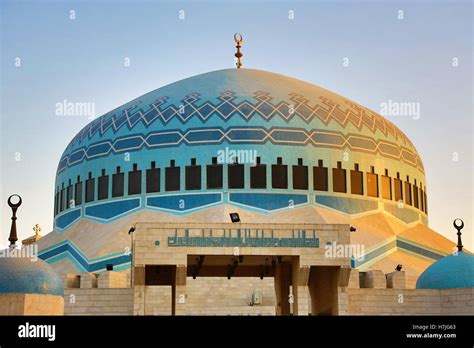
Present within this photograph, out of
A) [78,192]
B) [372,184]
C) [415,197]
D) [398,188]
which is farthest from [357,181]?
[78,192]

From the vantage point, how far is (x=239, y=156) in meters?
38.6

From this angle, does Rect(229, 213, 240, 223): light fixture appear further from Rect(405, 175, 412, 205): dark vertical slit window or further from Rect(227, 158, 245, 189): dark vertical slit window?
Rect(405, 175, 412, 205): dark vertical slit window

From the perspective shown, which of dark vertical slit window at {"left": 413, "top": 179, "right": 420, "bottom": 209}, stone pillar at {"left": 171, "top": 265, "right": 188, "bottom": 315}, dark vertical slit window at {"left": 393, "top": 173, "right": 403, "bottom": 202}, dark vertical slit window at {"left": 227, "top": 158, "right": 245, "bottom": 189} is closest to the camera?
stone pillar at {"left": 171, "top": 265, "right": 188, "bottom": 315}

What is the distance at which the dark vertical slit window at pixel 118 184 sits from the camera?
39875 millimetres

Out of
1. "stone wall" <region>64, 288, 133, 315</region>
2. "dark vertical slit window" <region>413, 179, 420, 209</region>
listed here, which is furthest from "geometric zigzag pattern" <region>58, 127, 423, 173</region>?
"stone wall" <region>64, 288, 133, 315</region>

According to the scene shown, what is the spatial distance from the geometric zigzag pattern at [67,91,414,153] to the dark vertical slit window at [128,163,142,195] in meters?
1.98

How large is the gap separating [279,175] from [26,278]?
16097 mm

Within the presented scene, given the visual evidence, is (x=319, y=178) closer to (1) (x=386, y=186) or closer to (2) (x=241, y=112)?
(1) (x=386, y=186)

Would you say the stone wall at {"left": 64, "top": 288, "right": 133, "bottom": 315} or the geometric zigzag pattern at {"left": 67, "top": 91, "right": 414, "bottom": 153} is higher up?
the geometric zigzag pattern at {"left": 67, "top": 91, "right": 414, "bottom": 153}

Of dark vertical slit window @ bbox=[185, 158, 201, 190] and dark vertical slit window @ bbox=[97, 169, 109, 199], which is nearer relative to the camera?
dark vertical slit window @ bbox=[185, 158, 201, 190]

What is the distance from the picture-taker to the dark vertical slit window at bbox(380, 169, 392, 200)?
4067cm
